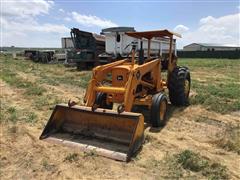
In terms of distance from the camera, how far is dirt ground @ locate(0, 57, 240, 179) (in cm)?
390

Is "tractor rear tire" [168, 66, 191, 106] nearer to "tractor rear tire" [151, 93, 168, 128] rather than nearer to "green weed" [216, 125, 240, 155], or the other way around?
"tractor rear tire" [151, 93, 168, 128]

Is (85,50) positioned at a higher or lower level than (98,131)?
higher

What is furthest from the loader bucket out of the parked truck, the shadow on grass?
the parked truck

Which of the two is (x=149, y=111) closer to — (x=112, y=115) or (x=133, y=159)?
(x=112, y=115)

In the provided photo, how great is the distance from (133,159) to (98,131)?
0.97m

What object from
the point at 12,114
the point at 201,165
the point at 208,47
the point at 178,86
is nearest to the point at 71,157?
the point at 201,165

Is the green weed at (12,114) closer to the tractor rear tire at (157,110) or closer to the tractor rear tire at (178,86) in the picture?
the tractor rear tire at (157,110)

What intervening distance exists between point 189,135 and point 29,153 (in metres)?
2.86

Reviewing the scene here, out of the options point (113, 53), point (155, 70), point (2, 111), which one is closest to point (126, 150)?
point (155, 70)

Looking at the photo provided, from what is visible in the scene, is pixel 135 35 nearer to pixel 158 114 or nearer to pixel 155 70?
pixel 155 70

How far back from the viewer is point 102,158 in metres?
4.33

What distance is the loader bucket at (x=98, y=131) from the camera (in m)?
4.48

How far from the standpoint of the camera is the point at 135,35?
728 centimetres

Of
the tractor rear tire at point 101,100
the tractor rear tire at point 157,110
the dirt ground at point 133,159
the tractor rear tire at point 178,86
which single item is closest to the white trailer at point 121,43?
the tractor rear tire at point 178,86
